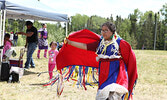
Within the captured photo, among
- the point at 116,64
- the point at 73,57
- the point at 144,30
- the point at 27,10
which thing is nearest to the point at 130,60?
the point at 116,64

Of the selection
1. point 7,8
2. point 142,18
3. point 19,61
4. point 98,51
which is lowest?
point 19,61

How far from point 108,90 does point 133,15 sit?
7663 cm

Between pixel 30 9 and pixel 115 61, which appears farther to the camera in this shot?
pixel 30 9

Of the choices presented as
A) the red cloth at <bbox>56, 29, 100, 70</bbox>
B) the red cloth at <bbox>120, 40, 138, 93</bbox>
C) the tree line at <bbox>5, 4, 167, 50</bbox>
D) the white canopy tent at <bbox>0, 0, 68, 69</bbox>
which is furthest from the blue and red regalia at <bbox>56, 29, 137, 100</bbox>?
the tree line at <bbox>5, 4, 167, 50</bbox>

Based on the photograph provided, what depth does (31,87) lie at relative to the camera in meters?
5.64

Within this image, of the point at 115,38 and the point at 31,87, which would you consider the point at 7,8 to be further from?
the point at 115,38

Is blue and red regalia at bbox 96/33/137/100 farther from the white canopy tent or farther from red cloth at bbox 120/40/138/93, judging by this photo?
the white canopy tent

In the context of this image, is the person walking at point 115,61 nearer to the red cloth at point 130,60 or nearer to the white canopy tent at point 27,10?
the red cloth at point 130,60

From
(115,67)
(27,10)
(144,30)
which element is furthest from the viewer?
(144,30)

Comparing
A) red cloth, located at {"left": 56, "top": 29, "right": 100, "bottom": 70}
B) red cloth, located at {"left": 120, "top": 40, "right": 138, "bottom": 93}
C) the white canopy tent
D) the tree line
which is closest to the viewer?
red cloth, located at {"left": 120, "top": 40, "right": 138, "bottom": 93}

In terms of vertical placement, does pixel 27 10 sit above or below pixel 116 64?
above

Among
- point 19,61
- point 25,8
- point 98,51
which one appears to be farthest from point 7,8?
point 98,51

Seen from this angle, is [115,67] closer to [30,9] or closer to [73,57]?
[73,57]

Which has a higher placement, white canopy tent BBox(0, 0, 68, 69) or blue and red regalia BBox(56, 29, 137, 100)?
white canopy tent BBox(0, 0, 68, 69)
